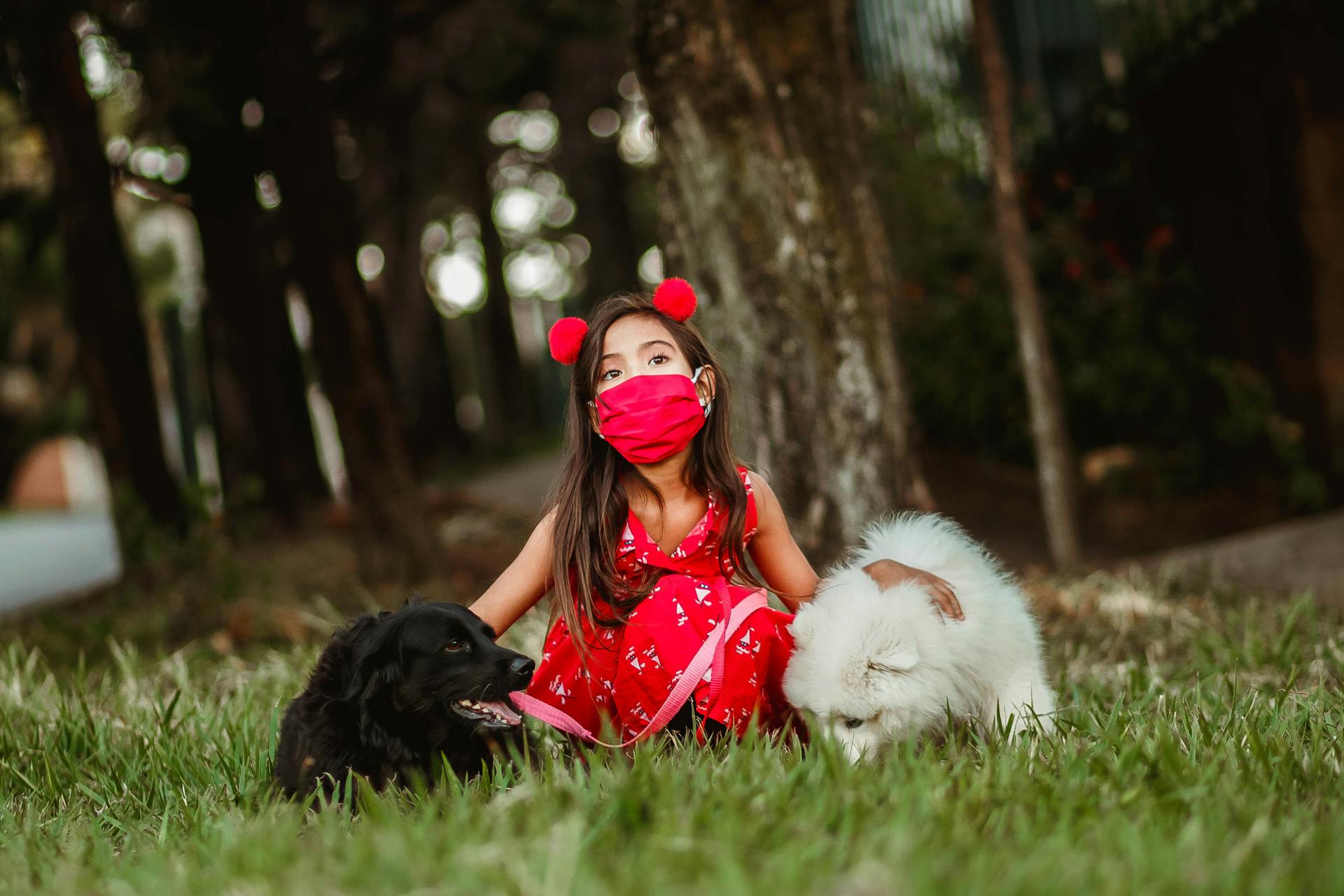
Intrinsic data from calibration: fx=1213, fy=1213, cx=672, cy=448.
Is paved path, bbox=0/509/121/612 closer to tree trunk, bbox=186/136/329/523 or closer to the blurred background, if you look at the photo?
the blurred background

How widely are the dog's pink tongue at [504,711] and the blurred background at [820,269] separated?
190 cm

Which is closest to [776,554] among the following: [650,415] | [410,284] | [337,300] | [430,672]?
[650,415]

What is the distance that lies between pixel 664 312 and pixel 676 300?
50 mm

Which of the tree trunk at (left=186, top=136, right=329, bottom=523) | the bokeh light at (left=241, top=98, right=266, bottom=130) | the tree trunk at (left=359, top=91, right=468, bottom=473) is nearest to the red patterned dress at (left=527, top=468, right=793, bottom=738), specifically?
the tree trunk at (left=186, top=136, right=329, bottom=523)

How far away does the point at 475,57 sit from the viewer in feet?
44.0

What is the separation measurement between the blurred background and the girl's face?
1383 millimetres

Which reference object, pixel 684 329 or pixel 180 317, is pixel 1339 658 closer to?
pixel 684 329

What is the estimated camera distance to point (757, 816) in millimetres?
→ 2047

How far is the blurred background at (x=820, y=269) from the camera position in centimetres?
460

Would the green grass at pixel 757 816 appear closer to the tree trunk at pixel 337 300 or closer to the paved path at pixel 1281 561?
the paved path at pixel 1281 561

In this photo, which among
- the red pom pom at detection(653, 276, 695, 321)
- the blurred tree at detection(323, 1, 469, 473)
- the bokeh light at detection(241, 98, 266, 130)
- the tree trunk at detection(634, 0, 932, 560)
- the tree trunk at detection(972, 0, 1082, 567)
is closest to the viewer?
the red pom pom at detection(653, 276, 695, 321)

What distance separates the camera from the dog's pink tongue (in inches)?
111

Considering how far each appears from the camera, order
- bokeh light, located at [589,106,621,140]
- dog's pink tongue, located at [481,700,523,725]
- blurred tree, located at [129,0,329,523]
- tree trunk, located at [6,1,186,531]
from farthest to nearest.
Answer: bokeh light, located at [589,106,621,140], blurred tree, located at [129,0,329,523], tree trunk, located at [6,1,186,531], dog's pink tongue, located at [481,700,523,725]

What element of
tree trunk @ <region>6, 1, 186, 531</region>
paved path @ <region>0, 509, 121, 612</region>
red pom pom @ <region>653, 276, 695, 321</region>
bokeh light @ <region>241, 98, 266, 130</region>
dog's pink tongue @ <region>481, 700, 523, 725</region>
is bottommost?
paved path @ <region>0, 509, 121, 612</region>
